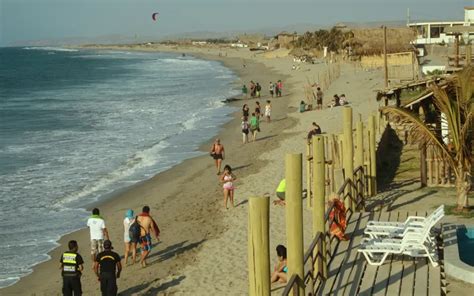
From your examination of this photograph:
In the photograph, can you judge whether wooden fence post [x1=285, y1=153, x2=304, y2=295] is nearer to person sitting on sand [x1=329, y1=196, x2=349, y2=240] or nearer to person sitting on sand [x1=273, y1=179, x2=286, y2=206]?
person sitting on sand [x1=329, y1=196, x2=349, y2=240]

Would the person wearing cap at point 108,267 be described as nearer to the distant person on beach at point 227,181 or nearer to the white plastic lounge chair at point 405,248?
the white plastic lounge chair at point 405,248

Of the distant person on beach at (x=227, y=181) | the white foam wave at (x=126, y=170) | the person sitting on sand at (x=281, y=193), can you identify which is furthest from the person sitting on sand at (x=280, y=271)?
the white foam wave at (x=126, y=170)

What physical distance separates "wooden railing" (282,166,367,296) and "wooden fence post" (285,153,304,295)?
0.13m

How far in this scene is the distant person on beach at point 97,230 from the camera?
12102 millimetres

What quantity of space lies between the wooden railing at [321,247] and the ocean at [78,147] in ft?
20.1

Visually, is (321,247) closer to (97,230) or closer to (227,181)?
(97,230)

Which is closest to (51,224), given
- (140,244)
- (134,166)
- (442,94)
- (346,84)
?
(140,244)

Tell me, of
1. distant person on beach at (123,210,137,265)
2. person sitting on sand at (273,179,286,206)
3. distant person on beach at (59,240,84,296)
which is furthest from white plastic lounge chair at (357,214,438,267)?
person sitting on sand at (273,179,286,206)

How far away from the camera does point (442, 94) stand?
11906mm

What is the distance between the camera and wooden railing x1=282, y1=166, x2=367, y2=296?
712 centimetres

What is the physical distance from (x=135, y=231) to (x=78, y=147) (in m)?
16.8

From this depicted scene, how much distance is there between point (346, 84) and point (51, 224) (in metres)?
29.9

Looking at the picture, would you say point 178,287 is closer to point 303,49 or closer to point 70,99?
point 70,99

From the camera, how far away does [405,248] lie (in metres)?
8.79
